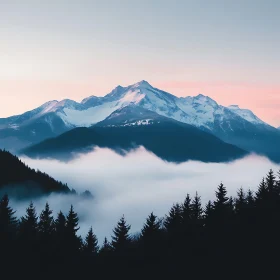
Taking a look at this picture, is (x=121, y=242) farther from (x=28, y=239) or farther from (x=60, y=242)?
(x=28, y=239)

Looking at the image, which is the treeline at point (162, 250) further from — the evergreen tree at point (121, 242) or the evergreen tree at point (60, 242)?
the evergreen tree at point (121, 242)

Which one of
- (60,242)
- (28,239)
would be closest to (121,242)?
(60,242)

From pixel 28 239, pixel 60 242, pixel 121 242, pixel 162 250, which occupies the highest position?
pixel 28 239

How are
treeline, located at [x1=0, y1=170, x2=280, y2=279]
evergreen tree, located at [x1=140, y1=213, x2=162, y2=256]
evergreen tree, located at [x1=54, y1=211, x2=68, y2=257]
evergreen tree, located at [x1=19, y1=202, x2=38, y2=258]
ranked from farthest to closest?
evergreen tree, located at [x1=140, y1=213, x2=162, y2=256] → evergreen tree, located at [x1=54, y1=211, x2=68, y2=257] → evergreen tree, located at [x1=19, y1=202, x2=38, y2=258] → treeline, located at [x1=0, y1=170, x2=280, y2=279]

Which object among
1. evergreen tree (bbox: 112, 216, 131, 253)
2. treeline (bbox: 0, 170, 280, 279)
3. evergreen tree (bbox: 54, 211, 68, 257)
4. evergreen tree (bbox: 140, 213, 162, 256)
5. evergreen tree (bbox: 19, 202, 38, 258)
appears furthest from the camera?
evergreen tree (bbox: 112, 216, 131, 253)

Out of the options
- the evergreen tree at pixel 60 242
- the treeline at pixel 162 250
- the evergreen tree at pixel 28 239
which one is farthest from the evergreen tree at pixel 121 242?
the evergreen tree at pixel 28 239

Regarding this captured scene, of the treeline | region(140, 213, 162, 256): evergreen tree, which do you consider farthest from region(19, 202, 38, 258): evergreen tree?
region(140, 213, 162, 256): evergreen tree

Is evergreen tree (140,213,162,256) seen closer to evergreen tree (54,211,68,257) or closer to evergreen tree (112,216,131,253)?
evergreen tree (112,216,131,253)

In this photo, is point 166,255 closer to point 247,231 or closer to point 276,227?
point 247,231

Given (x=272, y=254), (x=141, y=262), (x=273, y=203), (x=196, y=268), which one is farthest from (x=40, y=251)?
(x=273, y=203)

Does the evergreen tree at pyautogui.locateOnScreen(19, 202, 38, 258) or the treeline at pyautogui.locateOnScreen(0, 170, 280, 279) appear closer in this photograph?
the treeline at pyautogui.locateOnScreen(0, 170, 280, 279)

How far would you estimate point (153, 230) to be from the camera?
167 feet

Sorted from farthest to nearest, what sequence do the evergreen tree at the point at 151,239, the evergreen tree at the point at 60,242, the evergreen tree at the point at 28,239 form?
the evergreen tree at the point at 151,239 < the evergreen tree at the point at 60,242 < the evergreen tree at the point at 28,239

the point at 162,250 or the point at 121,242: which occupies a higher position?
the point at 121,242
